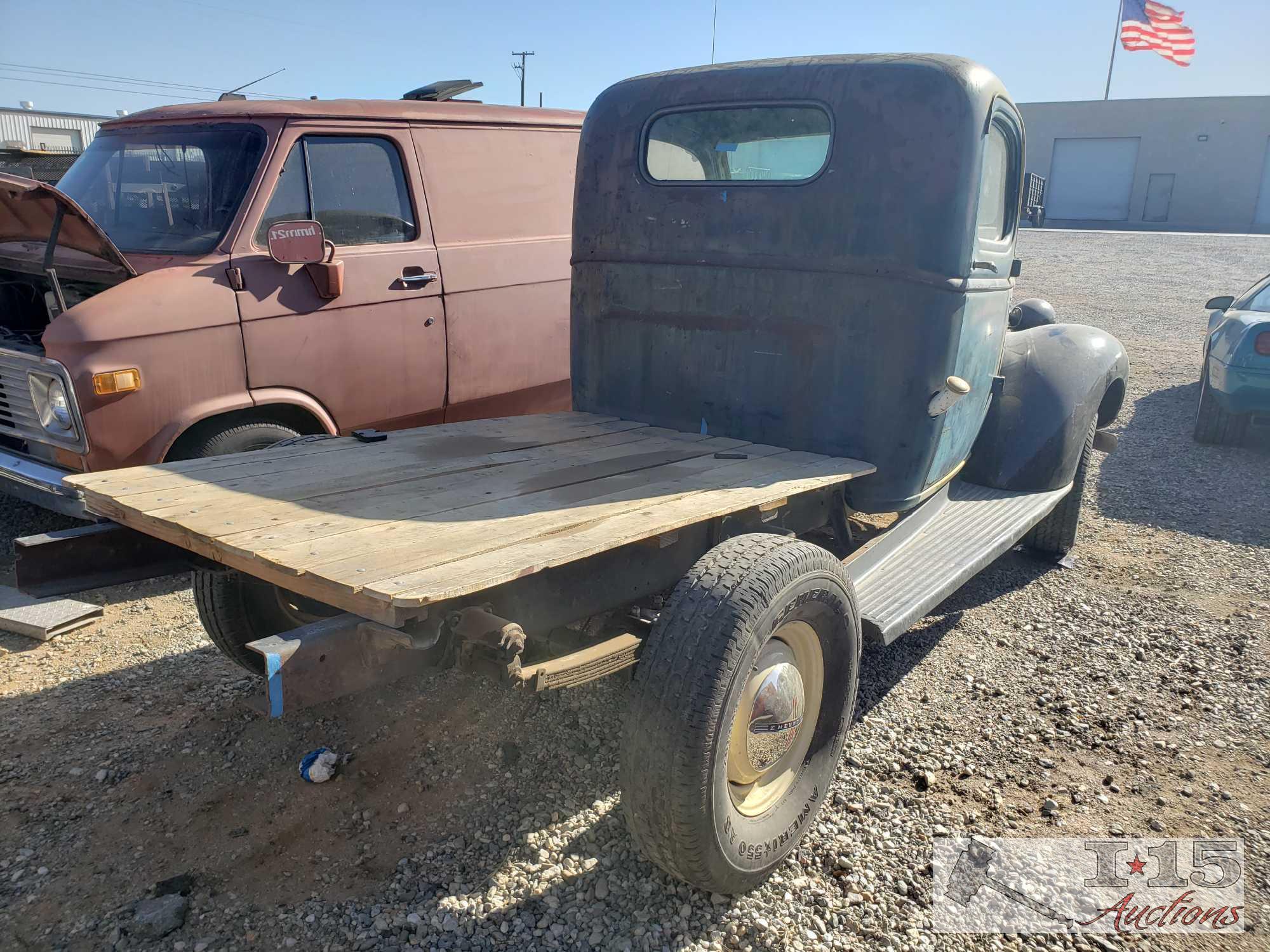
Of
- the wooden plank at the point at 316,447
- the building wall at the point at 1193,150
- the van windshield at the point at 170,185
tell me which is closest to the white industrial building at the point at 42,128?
the van windshield at the point at 170,185

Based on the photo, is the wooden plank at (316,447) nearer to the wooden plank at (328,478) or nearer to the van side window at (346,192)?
the wooden plank at (328,478)

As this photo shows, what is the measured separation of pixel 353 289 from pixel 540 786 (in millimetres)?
2726

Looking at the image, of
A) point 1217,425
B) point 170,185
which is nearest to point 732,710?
point 170,185

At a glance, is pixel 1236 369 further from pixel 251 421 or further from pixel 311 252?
pixel 251 421

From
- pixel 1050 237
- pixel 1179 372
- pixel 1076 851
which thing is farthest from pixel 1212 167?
pixel 1076 851

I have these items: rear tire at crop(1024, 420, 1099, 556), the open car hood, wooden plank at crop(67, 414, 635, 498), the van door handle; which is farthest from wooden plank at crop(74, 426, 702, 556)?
rear tire at crop(1024, 420, 1099, 556)

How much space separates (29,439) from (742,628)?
12.0 ft

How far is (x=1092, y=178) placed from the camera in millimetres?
34656

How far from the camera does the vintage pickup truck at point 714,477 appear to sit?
82.4 inches

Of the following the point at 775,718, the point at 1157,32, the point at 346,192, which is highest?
the point at 1157,32

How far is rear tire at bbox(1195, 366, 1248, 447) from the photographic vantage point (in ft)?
22.9

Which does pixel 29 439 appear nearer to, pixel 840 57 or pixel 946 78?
pixel 840 57

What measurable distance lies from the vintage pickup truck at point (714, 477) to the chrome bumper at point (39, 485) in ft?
4.27

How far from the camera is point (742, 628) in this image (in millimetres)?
2141
